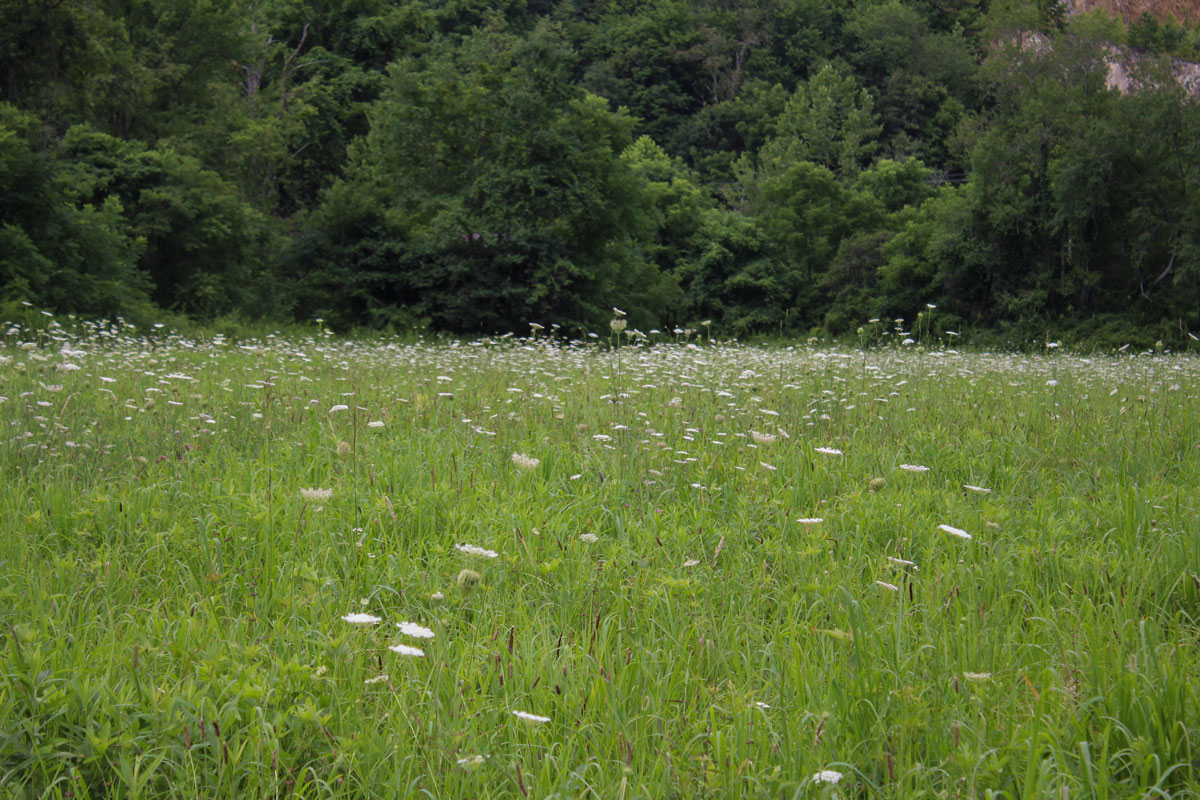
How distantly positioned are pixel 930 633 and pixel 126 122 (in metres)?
27.0

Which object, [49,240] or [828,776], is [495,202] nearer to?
[49,240]

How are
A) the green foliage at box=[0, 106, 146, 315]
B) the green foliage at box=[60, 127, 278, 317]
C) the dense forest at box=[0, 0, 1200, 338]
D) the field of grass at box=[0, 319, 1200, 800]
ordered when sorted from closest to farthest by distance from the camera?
the field of grass at box=[0, 319, 1200, 800] → the green foliage at box=[0, 106, 146, 315] → the dense forest at box=[0, 0, 1200, 338] → the green foliage at box=[60, 127, 278, 317]

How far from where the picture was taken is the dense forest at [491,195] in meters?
18.4

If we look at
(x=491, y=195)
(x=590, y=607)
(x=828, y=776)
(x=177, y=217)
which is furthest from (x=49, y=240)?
(x=828, y=776)

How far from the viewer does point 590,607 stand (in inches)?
104

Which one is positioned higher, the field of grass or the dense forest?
the dense forest

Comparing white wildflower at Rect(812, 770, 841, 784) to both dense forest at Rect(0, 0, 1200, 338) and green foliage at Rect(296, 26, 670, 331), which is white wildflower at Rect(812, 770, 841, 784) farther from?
green foliage at Rect(296, 26, 670, 331)

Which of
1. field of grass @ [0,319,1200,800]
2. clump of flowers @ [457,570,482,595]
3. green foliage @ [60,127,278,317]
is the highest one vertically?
green foliage @ [60,127,278,317]

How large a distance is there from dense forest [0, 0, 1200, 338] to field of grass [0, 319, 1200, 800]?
12.1m

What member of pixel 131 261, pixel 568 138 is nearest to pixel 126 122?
pixel 131 261

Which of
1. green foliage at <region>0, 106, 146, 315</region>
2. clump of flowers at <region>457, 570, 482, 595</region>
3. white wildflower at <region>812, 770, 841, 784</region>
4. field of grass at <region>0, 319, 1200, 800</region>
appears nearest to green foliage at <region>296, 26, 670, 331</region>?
green foliage at <region>0, 106, 146, 315</region>

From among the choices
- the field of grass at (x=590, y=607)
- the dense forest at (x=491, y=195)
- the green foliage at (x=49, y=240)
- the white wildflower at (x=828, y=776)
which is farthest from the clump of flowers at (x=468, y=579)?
the green foliage at (x=49, y=240)

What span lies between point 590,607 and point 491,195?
2197 cm

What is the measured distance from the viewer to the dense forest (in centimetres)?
1839
